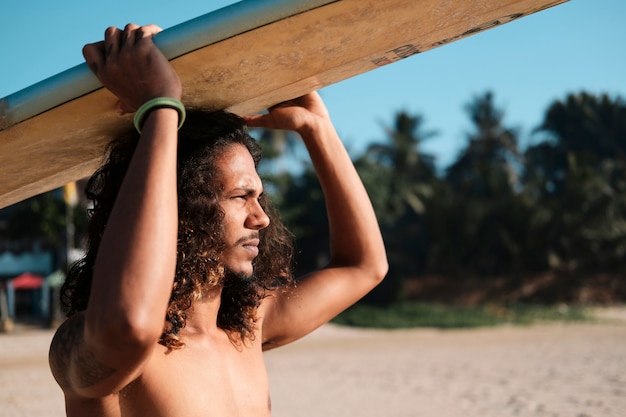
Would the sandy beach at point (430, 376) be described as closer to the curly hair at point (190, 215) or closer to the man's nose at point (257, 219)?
the curly hair at point (190, 215)

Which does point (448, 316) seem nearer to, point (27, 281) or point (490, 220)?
point (490, 220)

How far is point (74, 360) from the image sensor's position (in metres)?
1.29

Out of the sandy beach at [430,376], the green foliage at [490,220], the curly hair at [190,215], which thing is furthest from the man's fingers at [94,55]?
the green foliage at [490,220]

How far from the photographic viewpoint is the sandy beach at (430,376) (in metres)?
9.05

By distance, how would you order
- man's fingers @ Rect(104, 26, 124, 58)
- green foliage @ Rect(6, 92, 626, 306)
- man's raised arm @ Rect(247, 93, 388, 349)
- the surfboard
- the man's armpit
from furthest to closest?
green foliage @ Rect(6, 92, 626, 306)
man's raised arm @ Rect(247, 93, 388, 349)
the surfboard
man's fingers @ Rect(104, 26, 124, 58)
the man's armpit

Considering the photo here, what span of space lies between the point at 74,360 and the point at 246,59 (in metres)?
0.73

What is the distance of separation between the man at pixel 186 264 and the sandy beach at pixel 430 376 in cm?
692

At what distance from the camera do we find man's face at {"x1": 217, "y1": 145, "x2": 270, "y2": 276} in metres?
1.65

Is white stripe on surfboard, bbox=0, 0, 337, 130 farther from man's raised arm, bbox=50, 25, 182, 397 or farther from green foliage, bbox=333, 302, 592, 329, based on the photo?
green foliage, bbox=333, 302, 592, 329

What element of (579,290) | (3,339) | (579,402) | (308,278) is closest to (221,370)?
(308,278)

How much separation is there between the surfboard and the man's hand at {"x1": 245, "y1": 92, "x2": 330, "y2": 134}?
0.37 feet

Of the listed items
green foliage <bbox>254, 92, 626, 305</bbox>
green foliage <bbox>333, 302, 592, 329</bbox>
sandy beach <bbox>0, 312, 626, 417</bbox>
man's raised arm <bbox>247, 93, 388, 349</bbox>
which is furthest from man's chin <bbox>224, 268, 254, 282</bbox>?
green foliage <bbox>254, 92, 626, 305</bbox>

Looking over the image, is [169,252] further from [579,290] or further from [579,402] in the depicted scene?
[579,290]

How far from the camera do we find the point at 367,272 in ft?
6.72
